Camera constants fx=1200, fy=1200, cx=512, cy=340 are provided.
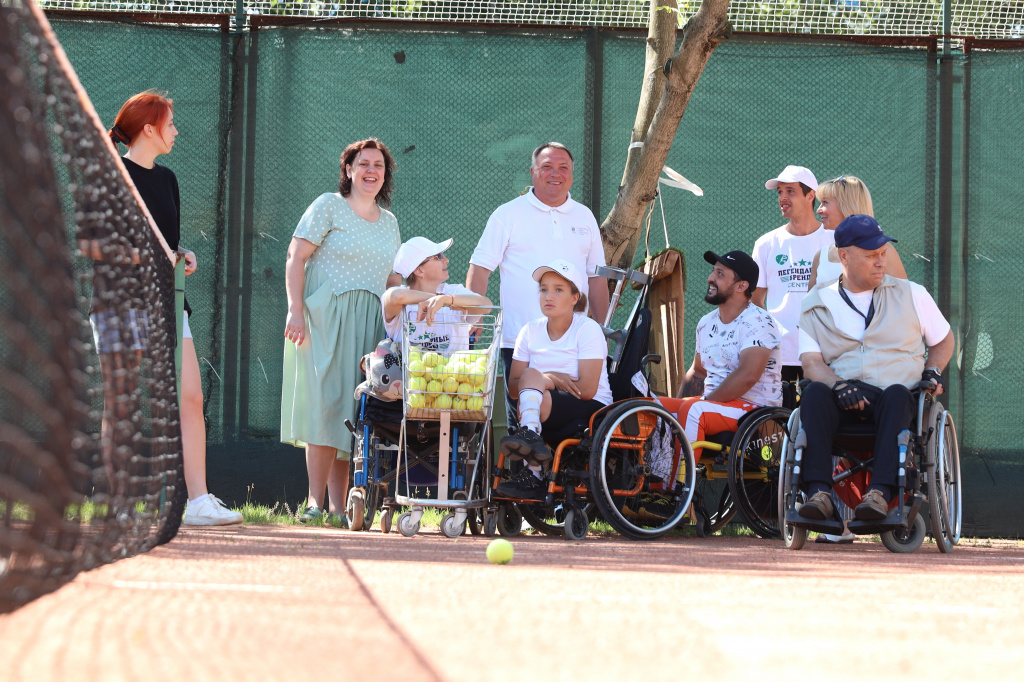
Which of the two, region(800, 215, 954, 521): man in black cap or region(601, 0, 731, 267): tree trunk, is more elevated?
region(601, 0, 731, 267): tree trunk

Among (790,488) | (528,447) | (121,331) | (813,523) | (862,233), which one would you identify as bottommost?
(813,523)

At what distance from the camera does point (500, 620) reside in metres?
2.37

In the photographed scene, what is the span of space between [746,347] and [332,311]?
6.56 ft

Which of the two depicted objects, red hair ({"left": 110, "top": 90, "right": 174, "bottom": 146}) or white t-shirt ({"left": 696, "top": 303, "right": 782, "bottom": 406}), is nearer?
red hair ({"left": 110, "top": 90, "right": 174, "bottom": 146})

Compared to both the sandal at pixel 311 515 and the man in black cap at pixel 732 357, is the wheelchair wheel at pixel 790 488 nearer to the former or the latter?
the man in black cap at pixel 732 357

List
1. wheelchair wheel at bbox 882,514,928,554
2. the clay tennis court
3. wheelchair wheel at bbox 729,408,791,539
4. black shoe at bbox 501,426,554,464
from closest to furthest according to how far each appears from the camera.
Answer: the clay tennis court
wheelchair wheel at bbox 882,514,928,554
black shoe at bbox 501,426,554,464
wheelchair wheel at bbox 729,408,791,539

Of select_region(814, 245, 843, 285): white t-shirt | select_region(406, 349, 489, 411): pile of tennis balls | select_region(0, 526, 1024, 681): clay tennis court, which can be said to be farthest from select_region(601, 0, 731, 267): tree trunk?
select_region(0, 526, 1024, 681): clay tennis court

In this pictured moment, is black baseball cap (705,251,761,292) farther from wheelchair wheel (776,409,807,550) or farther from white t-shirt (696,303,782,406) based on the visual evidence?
wheelchair wheel (776,409,807,550)

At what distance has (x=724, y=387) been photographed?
556 centimetres

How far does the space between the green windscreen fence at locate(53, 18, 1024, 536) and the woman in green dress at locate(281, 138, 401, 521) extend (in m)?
0.68

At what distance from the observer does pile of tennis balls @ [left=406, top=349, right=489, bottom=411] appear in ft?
16.4

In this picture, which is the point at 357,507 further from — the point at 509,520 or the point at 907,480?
the point at 907,480

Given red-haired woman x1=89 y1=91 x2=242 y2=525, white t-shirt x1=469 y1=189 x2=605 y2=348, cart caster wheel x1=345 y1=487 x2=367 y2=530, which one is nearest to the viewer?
red-haired woman x1=89 y1=91 x2=242 y2=525

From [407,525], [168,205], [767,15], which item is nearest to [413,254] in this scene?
[168,205]
